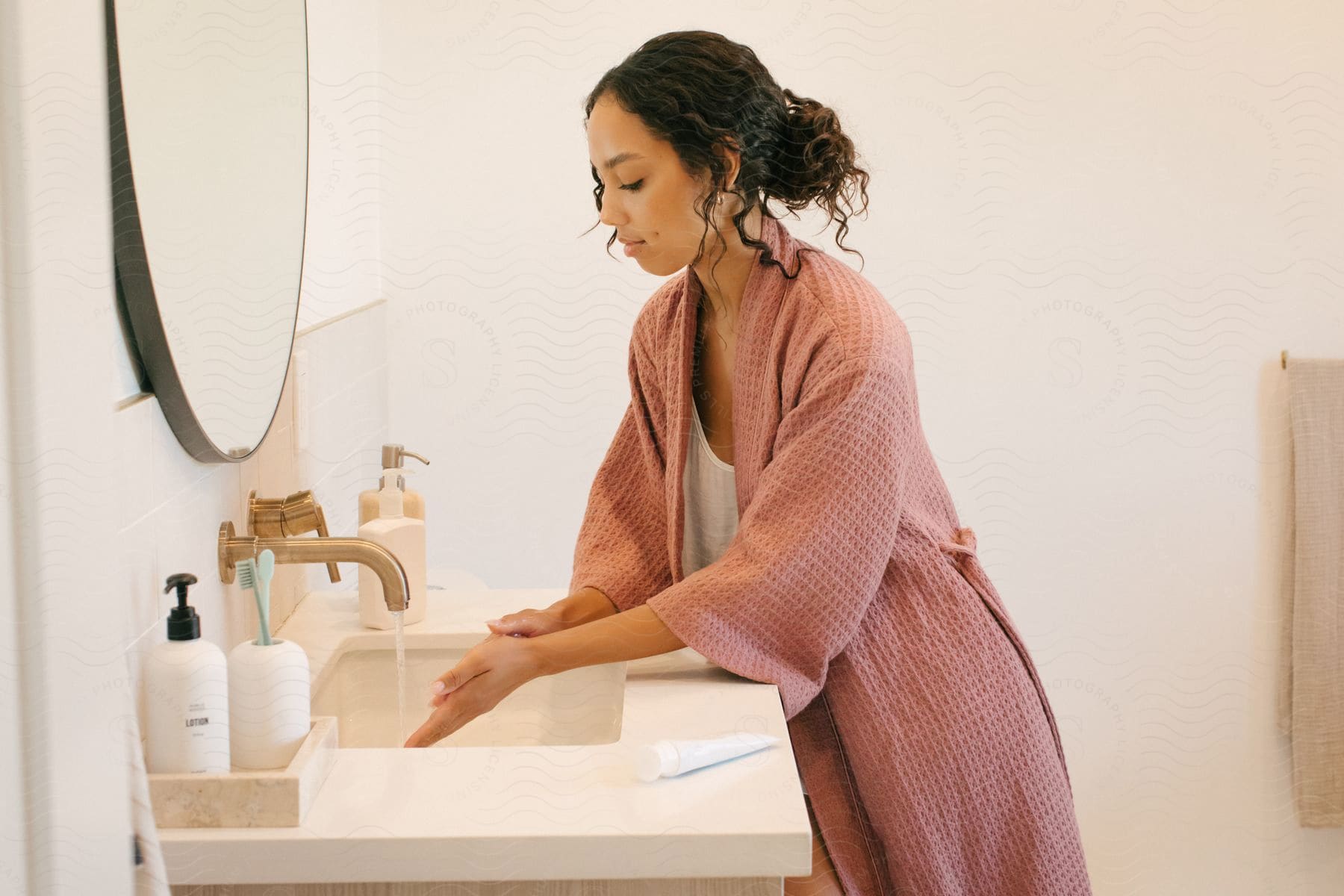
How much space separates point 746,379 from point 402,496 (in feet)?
1.20

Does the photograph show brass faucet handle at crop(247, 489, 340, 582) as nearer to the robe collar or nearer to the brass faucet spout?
the brass faucet spout

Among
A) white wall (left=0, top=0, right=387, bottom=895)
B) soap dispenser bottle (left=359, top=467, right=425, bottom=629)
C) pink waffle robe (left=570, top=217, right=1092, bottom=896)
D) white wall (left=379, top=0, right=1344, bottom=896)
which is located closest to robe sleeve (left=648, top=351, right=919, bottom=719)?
pink waffle robe (left=570, top=217, right=1092, bottom=896)

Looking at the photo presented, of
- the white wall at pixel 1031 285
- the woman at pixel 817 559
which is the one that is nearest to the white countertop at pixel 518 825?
the woman at pixel 817 559

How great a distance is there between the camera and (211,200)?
944 millimetres

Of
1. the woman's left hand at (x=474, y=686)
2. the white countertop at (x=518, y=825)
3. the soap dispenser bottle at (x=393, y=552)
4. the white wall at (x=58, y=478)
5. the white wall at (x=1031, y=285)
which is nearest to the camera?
the white wall at (x=58, y=478)

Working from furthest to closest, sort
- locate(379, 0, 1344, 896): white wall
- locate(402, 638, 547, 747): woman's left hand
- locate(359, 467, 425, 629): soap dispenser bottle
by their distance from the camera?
locate(379, 0, 1344, 896): white wall
locate(359, 467, 425, 629): soap dispenser bottle
locate(402, 638, 547, 747): woman's left hand

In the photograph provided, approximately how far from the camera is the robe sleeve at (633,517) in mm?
1197

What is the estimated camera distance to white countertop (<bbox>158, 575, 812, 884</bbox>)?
0.78 m

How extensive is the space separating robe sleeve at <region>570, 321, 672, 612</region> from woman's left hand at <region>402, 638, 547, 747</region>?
0.70 ft

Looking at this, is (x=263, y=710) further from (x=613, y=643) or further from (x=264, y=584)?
(x=613, y=643)

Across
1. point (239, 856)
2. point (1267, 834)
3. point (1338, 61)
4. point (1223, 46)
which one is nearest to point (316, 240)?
point (239, 856)

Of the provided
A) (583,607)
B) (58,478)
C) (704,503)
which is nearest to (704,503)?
(704,503)

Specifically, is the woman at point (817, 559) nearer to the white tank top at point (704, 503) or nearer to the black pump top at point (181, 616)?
the white tank top at point (704, 503)

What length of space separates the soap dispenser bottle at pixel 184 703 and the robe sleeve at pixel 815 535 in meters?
0.34
